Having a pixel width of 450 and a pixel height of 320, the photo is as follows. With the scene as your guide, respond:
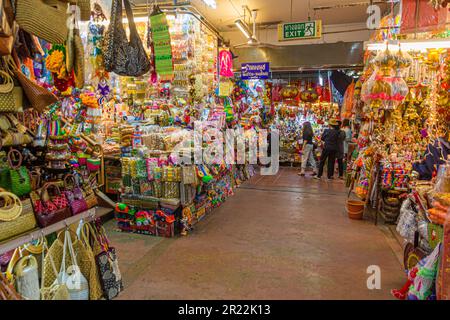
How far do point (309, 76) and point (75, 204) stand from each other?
45.4ft

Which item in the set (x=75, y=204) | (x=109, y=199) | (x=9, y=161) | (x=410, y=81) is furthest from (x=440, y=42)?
(x=109, y=199)

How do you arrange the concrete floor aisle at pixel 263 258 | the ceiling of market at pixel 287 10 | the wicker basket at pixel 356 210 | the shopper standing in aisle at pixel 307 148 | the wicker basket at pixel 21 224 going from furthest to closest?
1. the shopper standing in aisle at pixel 307 148
2. the ceiling of market at pixel 287 10
3. the wicker basket at pixel 356 210
4. the concrete floor aisle at pixel 263 258
5. the wicker basket at pixel 21 224

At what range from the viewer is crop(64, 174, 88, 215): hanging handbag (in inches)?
102

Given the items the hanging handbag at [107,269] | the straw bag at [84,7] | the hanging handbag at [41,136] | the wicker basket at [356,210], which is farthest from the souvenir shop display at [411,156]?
the hanging handbag at [41,136]

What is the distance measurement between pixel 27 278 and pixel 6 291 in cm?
19

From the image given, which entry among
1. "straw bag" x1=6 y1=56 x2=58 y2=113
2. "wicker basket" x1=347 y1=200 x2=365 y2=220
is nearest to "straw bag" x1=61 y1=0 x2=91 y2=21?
"straw bag" x1=6 y1=56 x2=58 y2=113

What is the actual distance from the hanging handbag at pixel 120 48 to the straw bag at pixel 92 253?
5.17 ft

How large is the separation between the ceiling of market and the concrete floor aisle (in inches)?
180

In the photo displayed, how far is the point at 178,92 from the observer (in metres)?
6.46

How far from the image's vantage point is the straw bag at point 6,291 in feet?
6.48

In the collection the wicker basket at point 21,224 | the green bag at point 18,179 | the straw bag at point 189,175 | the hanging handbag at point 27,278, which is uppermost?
the green bag at point 18,179

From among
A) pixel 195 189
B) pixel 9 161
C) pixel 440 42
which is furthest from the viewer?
pixel 195 189

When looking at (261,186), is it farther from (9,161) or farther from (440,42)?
(9,161)

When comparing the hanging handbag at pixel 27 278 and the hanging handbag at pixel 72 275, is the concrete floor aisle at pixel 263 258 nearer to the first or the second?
the hanging handbag at pixel 72 275
